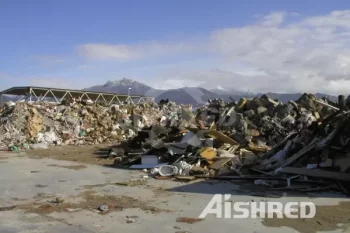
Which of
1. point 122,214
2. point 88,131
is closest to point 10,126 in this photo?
point 88,131

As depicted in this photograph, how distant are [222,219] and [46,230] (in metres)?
2.86

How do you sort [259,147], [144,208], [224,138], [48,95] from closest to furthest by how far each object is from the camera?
[144,208] < [224,138] < [259,147] < [48,95]

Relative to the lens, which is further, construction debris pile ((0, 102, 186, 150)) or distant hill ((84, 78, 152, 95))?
distant hill ((84, 78, 152, 95))

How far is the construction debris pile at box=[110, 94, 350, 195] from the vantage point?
9.47 metres

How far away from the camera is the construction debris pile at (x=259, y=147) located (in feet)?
31.1

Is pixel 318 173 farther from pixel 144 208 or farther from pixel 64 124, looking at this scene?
pixel 64 124

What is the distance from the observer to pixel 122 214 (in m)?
7.00

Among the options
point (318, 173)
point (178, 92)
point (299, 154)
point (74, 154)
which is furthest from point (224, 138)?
point (178, 92)

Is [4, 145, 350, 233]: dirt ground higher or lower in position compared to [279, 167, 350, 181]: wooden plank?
lower

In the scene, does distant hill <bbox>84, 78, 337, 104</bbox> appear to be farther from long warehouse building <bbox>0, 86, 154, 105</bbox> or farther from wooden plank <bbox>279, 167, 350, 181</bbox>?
wooden plank <bbox>279, 167, 350, 181</bbox>

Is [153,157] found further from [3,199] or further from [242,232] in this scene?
[242,232]

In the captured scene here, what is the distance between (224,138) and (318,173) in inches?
191

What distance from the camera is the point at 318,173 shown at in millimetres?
9148

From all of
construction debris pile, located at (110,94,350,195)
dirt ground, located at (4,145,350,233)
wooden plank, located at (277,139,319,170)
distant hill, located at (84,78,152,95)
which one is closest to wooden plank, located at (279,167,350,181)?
construction debris pile, located at (110,94,350,195)
